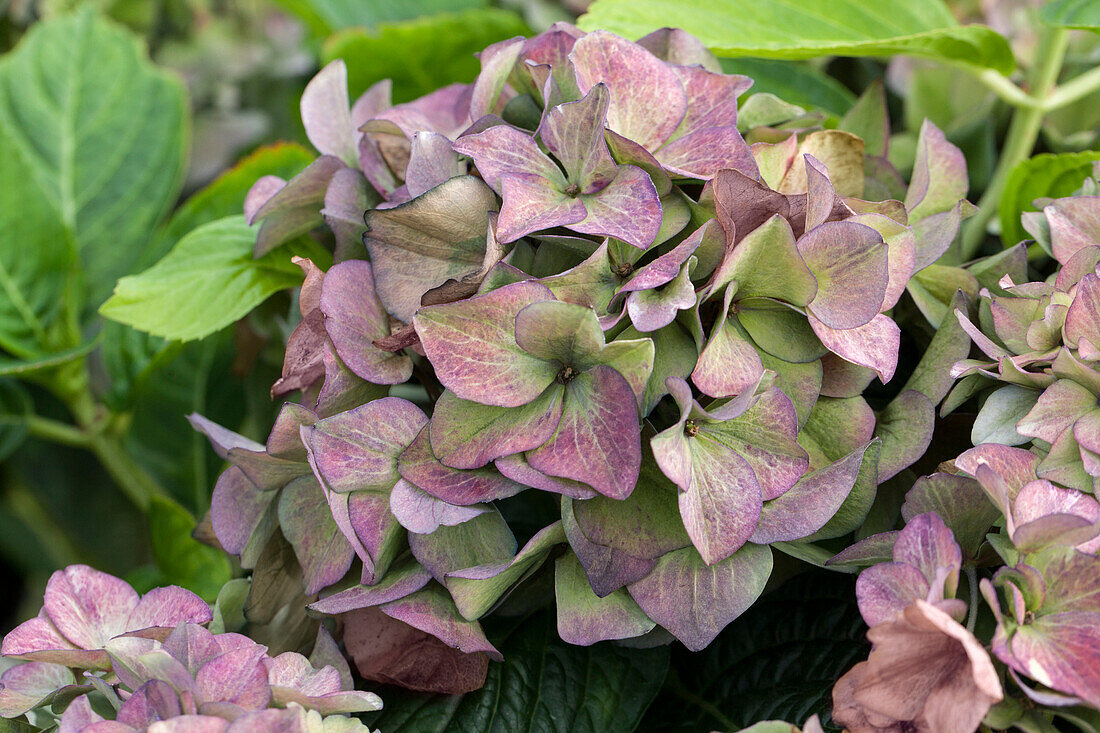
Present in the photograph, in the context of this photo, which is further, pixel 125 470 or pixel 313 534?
pixel 125 470

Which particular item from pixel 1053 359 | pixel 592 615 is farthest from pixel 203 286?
pixel 1053 359

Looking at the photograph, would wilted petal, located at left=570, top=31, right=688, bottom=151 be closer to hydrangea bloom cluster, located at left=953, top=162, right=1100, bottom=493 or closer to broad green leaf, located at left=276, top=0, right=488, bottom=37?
hydrangea bloom cluster, located at left=953, top=162, right=1100, bottom=493

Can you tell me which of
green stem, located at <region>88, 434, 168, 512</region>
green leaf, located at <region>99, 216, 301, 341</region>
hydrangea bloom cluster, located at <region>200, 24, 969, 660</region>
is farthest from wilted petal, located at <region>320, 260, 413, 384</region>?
green stem, located at <region>88, 434, 168, 512</region>

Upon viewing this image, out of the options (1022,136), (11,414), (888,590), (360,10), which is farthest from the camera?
(360,10)

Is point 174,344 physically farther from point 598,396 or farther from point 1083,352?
point 1083,352

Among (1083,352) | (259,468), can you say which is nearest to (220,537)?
(259,468)

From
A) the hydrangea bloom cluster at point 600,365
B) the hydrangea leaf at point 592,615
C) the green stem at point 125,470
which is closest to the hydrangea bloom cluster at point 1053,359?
the hydrangea bloom cluster at point 600,365

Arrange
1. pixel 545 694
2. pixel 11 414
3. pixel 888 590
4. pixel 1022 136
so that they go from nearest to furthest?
pixel 888 590 → pixel 545 694 → pixel 1022 136 → pixel 11 414

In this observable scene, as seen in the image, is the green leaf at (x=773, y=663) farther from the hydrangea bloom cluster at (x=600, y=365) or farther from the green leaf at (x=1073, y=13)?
the green leaf at (x=1073, y=13)

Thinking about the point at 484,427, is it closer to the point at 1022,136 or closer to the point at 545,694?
the point at 545,694
